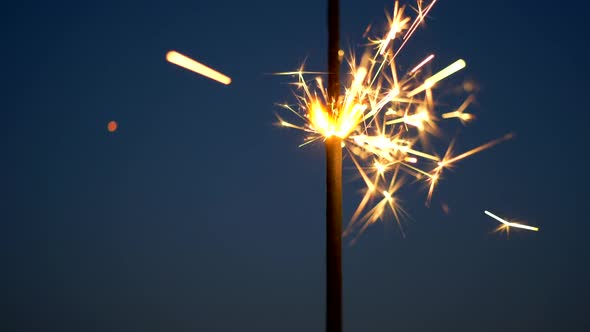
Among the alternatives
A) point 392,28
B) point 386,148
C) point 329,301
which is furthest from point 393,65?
point 329,301

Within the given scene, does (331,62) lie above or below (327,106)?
above

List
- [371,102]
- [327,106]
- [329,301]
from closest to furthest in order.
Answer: [329,301] → [327,106] → [371,102]

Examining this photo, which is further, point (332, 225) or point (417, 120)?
point (417, 120)

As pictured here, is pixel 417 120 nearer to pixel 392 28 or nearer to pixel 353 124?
pixel 392 28

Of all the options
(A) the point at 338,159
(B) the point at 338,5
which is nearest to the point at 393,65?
(B) the point at 338,5

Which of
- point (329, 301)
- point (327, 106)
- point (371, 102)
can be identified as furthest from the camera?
point (371, 102)

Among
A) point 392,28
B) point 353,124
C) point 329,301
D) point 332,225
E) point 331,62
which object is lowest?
point 329,301
